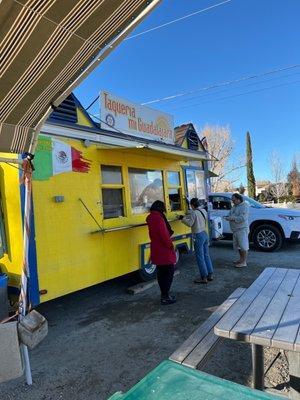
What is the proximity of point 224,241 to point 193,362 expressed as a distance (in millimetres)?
9842

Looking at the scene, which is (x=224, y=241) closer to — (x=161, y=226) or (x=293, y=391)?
(x=161, y=226)

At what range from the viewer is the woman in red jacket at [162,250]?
5.67 meters

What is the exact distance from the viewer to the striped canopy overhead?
204 cm

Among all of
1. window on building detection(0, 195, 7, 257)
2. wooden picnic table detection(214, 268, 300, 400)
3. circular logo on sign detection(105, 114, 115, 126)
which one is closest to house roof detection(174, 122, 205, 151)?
circular logo on sign detection(105, 114, 115, 126)

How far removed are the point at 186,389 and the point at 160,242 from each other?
13.4ft

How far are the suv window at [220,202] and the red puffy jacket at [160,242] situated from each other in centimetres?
591

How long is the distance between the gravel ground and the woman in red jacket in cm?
35

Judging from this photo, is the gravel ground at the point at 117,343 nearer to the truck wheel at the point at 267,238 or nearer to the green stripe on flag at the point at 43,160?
the green stripe on flag at the point at 43,160

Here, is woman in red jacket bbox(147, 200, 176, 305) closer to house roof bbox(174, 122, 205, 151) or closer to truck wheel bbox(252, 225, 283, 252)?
house roof bbox(174, 122, 205, 151)

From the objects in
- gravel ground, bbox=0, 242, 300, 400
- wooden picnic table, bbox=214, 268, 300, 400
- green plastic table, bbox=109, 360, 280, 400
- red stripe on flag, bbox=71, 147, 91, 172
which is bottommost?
gravel ground, bbox=0, 242, 300, 400

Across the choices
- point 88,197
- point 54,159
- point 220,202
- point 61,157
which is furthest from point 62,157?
point 220,202

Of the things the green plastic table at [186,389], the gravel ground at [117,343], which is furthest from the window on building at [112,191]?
the green plastic table at [186,389]

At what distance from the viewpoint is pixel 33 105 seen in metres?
2.83

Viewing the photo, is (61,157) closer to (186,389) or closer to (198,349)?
(198,349)
